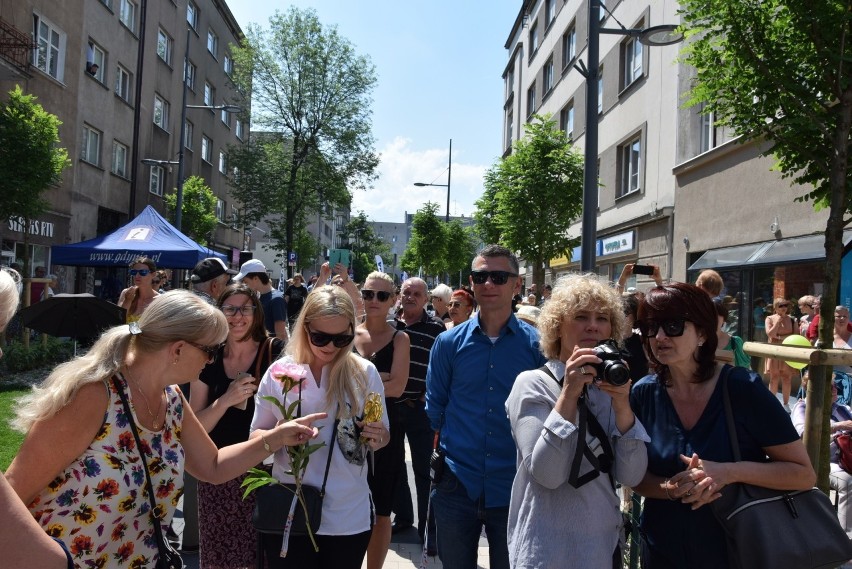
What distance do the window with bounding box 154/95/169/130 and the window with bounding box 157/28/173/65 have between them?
1851 millimetres

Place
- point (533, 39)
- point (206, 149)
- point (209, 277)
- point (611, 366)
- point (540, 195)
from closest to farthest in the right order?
point (611, 366), point (209, 277), point (540, 195), point (533, 39), point (206, 149)

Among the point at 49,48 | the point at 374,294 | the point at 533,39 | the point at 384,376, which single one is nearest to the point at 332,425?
the point at 384,376

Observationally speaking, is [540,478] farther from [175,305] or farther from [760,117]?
[760,117]

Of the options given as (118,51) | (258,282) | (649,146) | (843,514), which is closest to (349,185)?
(118,51)

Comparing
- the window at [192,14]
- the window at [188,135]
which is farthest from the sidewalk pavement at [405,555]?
the window at [192,14]

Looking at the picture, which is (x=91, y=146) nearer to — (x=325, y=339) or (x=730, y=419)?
(x=325, y=339)

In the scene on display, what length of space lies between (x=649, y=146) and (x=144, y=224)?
13.5 meters

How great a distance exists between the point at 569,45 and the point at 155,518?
1127 inches

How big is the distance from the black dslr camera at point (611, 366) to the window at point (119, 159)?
26360 millimetres

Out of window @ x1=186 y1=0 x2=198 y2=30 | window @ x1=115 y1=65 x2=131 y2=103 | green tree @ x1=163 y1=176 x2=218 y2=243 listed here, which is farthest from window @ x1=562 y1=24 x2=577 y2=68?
window @ x1=186 y1=0 x2=198 y2=30

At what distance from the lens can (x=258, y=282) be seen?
6.68m

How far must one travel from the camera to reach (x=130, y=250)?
13.4 m

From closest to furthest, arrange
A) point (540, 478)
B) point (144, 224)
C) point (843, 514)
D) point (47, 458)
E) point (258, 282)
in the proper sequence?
point (47, 458) → point (540, 478) → point (843, 514) → point (258, 282) → point (144, 224)

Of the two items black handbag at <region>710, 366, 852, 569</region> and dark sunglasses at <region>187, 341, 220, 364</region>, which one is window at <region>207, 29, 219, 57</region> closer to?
dark sunglasses at <region>187, 341, 220, 364</region>
